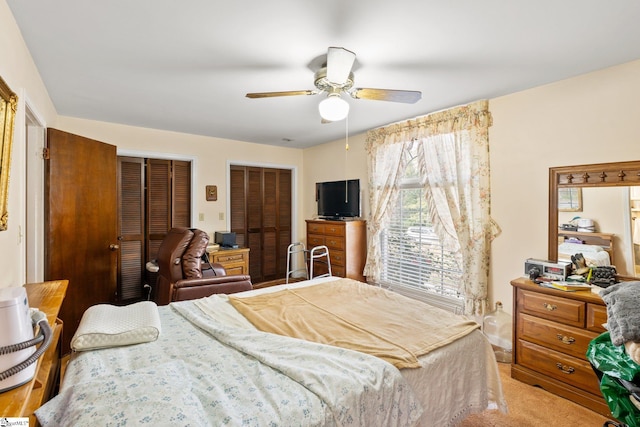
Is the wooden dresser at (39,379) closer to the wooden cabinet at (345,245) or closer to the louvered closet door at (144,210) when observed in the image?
the louvered closet door at (144,210)

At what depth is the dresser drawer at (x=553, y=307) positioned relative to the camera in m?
2.04

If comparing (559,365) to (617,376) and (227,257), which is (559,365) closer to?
(617,376)

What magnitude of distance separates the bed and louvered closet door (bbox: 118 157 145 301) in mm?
2697

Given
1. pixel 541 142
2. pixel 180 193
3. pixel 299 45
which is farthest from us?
pixel 180 193

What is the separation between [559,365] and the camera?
212 cm

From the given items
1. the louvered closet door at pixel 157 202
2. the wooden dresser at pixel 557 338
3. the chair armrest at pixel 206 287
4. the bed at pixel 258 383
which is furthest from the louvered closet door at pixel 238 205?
the wooden dresser at pixel 557 338

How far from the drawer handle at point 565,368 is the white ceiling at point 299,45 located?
2137 millimetres

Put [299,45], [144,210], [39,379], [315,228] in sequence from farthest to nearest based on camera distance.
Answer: [315,228] < [144,210] < [299,45] < [39,379]

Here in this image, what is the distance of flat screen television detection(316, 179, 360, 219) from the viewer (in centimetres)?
409

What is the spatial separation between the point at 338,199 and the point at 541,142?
8.06ft

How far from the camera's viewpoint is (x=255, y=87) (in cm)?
252

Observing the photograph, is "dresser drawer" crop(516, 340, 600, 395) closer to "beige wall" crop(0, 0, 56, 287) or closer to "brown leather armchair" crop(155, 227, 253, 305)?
"brown leather armchair" crop(155, 227, 253, 305)

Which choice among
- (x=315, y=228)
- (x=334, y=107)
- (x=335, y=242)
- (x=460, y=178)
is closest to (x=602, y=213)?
(x=460, y=178)

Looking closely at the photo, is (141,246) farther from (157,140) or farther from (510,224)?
(510,224)
